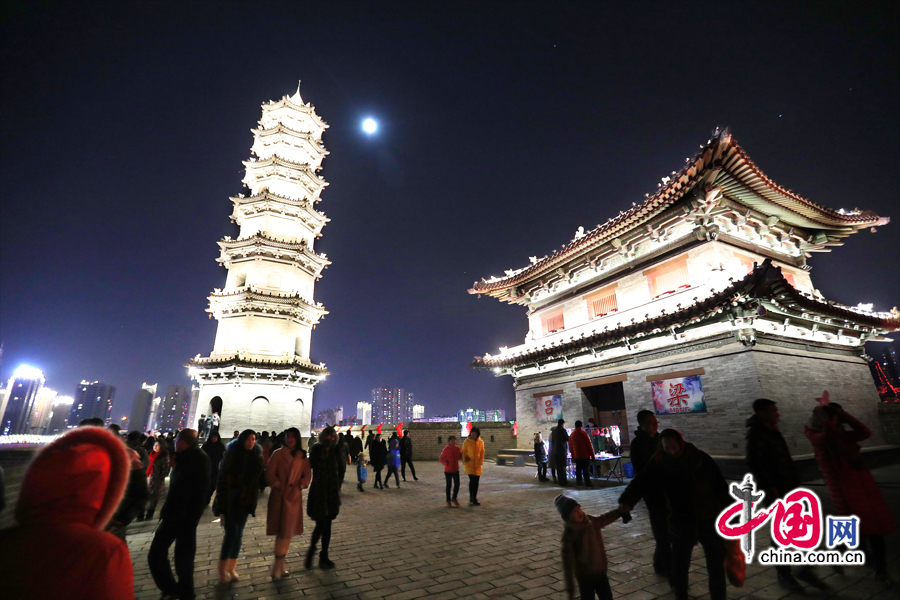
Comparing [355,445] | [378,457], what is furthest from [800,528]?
[355,445]

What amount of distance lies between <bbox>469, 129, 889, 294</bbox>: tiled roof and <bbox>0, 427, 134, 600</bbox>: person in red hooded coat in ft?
48.4

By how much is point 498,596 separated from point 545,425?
1479 centimetres

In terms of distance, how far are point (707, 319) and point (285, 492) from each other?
13011mm

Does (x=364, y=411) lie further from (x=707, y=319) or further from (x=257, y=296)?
(x=707, y=319)

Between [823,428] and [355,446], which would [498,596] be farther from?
[355,446]

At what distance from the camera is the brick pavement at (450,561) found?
4410 millimetres

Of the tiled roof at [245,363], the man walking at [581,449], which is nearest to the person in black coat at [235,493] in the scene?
the man walking at [581,449]

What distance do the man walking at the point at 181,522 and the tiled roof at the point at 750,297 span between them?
1288 centimetres

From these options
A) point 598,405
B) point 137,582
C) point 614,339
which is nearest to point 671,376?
point 614,339

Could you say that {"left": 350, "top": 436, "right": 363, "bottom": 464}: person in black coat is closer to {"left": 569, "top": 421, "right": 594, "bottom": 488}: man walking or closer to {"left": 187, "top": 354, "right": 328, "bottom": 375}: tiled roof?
{"left": 187, "top": 354, "right": 328, "bottom": 375}: tiled roof

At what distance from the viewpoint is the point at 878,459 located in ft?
40.6

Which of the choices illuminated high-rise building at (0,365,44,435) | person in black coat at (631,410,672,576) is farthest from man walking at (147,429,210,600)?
illuminated high-rise building at (0,365,44,435)

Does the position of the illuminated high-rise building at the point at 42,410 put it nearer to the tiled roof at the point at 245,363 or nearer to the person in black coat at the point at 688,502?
the tiled roof at the point at 245,363

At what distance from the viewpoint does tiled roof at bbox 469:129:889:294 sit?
40.5 feet
